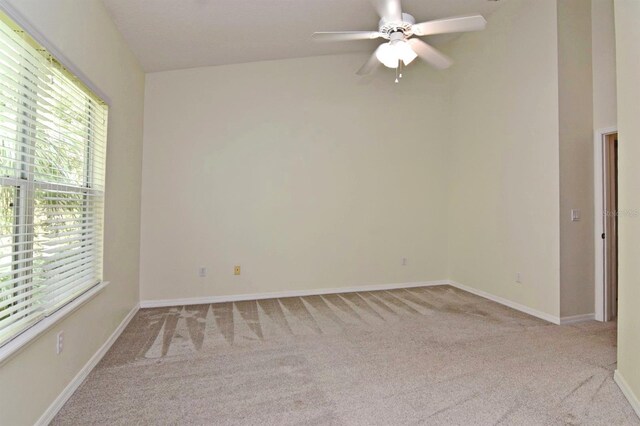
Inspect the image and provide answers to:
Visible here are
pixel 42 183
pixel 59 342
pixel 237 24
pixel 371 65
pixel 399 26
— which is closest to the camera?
pixel 42 183

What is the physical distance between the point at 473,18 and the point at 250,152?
9.38 ft

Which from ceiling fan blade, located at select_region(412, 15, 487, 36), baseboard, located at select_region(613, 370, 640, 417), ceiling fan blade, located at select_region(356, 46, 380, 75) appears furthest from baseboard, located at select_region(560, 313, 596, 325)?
ceiling fan blade, located at select_region(356, 46, 380, 75)

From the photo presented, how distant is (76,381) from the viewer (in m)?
2.15

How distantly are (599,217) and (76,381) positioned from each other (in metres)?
4.73

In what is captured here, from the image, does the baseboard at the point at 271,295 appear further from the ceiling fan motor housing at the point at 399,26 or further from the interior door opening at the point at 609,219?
the ceiling fan motor housing at the point at 399,26

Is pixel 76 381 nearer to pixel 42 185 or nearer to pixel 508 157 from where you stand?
pixel 42 185

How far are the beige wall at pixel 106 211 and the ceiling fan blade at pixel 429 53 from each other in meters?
2.37

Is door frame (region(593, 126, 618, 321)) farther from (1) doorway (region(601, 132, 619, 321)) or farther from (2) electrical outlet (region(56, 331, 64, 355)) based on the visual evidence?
(2) electrical outlet (region(56, 331, 64, 355))

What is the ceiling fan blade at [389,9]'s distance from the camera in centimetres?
236

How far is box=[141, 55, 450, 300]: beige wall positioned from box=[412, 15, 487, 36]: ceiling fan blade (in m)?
2.14

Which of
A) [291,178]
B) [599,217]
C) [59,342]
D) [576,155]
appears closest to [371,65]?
[291,178]

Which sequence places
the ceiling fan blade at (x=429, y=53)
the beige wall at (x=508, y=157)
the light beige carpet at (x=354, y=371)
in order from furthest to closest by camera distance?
→ the beige wall at (x=508, y=157)
the ceiling fan blade at (x=429, y=53)
the light beige carpet at (x=354, y=371)

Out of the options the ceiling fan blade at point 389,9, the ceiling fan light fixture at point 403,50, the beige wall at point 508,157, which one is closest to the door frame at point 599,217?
the beige wall at point 508,157

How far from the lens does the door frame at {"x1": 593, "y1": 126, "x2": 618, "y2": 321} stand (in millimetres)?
3448
